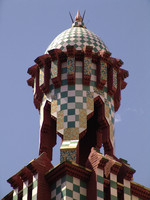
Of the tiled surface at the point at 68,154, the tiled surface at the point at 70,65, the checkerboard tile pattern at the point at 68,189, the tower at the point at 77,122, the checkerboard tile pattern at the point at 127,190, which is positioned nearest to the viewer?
the checkerboard tile pattern at the point at 68,189

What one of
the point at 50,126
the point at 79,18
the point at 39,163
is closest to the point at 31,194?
the point at 39,163

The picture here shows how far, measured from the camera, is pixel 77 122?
1086 inches

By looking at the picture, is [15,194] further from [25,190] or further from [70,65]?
[70,65]

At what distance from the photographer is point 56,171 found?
25609 mm

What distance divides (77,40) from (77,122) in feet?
12.3

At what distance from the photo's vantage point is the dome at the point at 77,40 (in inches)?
1177

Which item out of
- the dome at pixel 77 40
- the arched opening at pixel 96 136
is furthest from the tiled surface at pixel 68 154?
the dome at pixel 77 40

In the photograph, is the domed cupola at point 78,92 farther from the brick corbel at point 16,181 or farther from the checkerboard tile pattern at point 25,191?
the checkerboard tile pattern at point 25,191

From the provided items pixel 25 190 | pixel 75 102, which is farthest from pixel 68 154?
pixel 75 102

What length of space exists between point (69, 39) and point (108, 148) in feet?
14.5

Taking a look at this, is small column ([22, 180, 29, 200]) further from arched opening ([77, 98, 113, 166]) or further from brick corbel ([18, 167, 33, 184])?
arched opening ([77, 98, 113, 166])

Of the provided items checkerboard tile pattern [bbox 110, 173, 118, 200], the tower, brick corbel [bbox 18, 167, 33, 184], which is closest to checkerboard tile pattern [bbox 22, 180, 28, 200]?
the tower

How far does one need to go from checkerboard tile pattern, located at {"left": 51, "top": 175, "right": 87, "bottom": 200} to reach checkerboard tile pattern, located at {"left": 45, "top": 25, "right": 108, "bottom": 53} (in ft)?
19.5

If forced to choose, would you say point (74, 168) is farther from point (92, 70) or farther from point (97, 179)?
point (92, 70)
